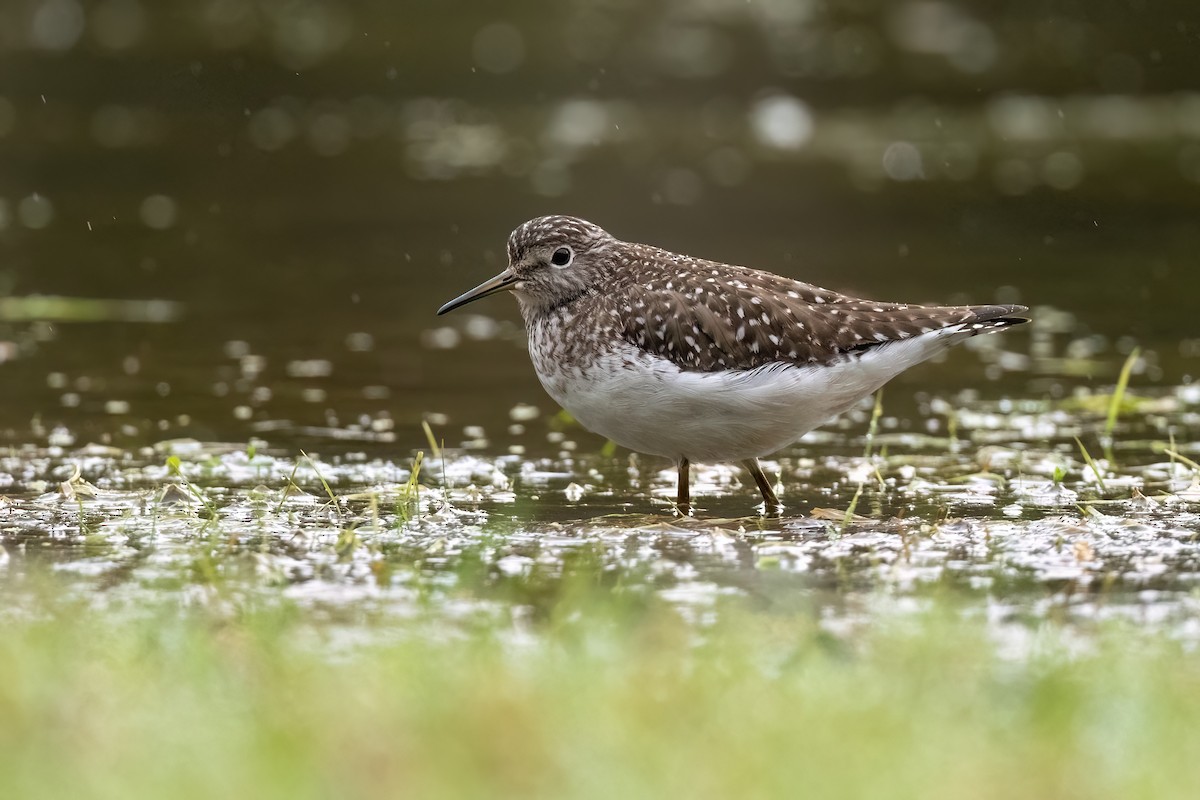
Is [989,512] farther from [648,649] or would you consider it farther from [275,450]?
[275,450]

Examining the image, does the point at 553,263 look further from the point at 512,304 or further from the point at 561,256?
the point at 512,304

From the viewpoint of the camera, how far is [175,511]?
311 inches

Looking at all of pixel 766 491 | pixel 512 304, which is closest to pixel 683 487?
pixel 766 491

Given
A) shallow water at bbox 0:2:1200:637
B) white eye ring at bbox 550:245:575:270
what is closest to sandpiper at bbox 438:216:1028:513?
white eye ring at bbox 550:245:575:270

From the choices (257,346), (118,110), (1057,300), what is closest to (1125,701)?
(257,346)

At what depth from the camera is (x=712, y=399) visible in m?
7.91

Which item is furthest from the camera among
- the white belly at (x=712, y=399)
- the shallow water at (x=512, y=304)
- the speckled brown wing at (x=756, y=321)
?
the speckled brown wing at (x=756, y=321)

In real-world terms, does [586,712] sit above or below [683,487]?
below

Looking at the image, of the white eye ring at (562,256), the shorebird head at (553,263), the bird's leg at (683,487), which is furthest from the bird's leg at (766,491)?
the white eye ring at (562,256)

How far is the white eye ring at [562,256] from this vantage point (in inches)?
351

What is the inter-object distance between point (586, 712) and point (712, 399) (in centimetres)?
341

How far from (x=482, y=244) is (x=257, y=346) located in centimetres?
480

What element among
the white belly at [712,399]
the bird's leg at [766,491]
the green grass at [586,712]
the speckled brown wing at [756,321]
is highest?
the speckled brown wing at [756,321]

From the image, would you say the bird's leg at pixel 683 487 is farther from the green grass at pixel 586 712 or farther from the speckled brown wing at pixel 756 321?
the green grass at pixel 586 712
